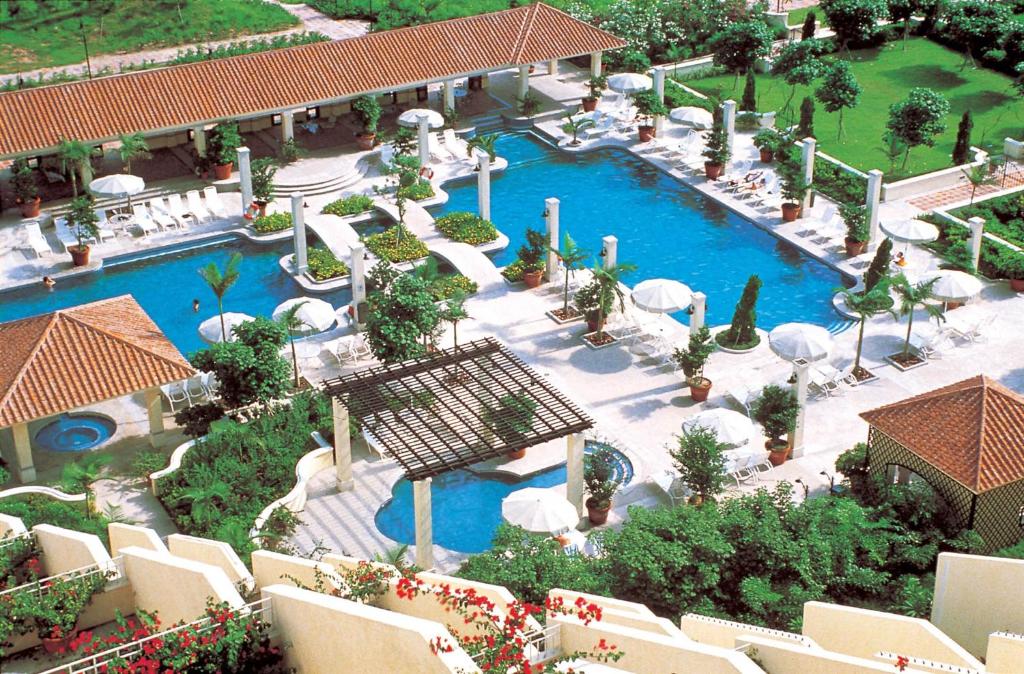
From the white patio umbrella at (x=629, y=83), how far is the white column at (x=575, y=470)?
2463cm

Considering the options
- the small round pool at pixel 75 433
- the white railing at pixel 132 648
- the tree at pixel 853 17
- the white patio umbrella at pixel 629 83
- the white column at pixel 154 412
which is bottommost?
the small round pool at pixel 75 433

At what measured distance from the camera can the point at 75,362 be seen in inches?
1379

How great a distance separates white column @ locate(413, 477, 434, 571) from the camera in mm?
30609

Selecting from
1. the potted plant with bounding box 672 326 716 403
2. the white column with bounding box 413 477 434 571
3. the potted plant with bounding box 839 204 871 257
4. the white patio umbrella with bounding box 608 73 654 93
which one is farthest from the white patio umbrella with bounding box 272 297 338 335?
the white patio umbrella with bounding box 608 73 654 93

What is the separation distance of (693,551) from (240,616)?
1040 centimetres

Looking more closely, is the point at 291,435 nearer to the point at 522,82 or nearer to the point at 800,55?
the point at 522,82

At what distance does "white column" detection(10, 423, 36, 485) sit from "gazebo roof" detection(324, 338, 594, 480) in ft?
24.7

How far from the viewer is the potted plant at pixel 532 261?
43.1m

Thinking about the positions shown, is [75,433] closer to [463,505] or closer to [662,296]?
[463,505]

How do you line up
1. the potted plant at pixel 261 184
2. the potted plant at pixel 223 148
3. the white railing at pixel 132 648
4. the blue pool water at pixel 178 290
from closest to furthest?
the white railing at pixel 132 648
the blue pool water at pixel 178 290
the potted plant at pixel 261 184
the potted plant at pixel 223 148

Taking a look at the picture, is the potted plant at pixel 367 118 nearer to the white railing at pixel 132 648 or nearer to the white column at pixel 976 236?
the white column at pixel 976 236

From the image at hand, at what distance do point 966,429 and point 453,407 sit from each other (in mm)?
11296

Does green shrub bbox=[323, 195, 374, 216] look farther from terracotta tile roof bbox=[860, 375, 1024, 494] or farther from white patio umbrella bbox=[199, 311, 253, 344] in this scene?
terracotta tile roof bbox=[860, 375, 1024, 494]

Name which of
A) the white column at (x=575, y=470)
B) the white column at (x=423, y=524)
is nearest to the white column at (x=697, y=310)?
the white column at (x=575, y=470)
